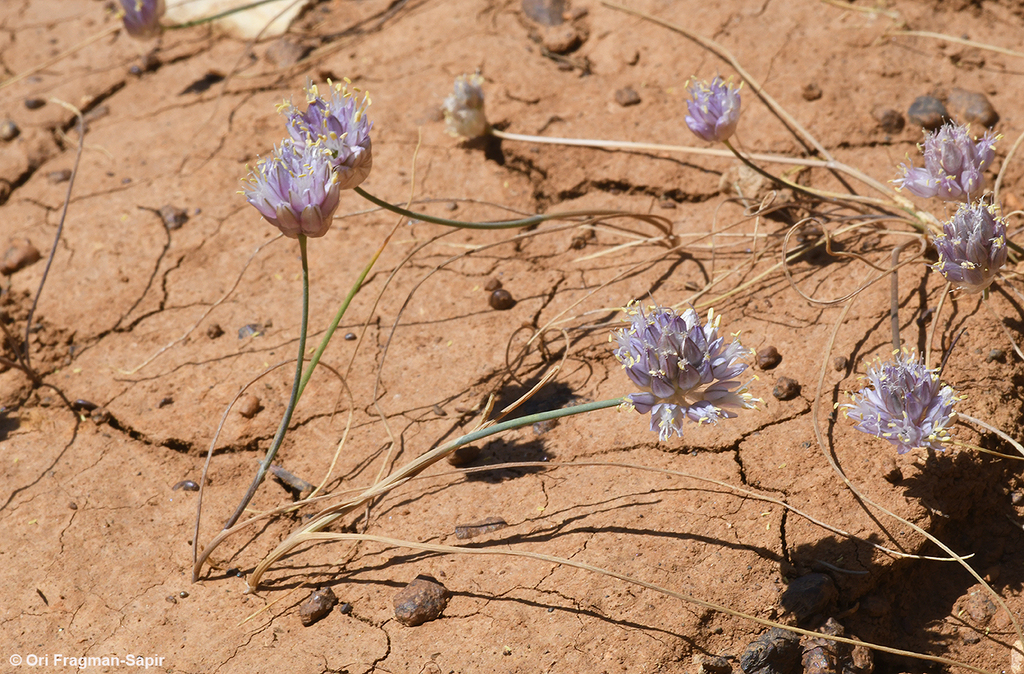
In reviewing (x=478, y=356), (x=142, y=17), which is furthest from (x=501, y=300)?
(x=142, y=17)

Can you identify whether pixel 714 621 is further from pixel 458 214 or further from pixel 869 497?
pixel 458 214

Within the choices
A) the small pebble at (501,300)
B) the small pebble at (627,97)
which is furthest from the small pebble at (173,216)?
the small pebble at (627,97)

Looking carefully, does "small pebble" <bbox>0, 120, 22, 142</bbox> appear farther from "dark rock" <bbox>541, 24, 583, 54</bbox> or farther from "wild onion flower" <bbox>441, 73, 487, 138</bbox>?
"dark rock" <bbox>541, 24, 583, 54</bbox>

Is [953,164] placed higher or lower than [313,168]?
lower

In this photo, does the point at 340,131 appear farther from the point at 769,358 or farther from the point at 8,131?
the point at 8,131

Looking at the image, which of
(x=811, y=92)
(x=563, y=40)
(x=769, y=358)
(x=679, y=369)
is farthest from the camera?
(x=563, y=40)

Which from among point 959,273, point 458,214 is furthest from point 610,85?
point 959,273
